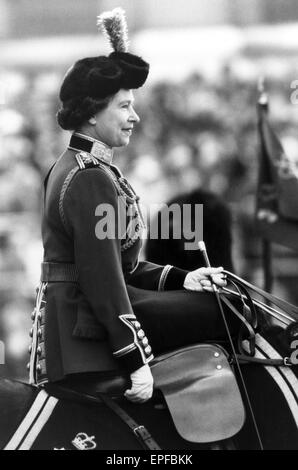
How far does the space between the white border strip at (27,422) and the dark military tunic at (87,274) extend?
0.08 metres

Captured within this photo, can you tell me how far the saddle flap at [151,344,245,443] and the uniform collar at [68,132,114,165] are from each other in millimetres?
585

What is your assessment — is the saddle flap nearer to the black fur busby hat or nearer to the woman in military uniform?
the woman in military uniform

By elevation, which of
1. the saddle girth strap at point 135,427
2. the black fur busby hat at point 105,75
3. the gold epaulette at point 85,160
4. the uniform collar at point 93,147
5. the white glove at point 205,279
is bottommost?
the saddle girth strap at point 135,427

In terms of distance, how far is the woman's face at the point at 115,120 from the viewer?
119 inches

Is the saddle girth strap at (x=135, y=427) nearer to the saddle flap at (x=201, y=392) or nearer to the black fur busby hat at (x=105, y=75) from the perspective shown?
the saddle flap at (x=201, y=392)

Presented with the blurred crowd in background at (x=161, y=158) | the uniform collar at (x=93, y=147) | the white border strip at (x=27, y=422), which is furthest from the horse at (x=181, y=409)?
the blurred crowd in background at (x=161, y=158)

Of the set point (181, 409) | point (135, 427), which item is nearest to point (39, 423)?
point (135, 427)

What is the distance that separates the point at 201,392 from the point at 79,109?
854 millimetres

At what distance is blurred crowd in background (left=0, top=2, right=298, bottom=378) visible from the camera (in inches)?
272

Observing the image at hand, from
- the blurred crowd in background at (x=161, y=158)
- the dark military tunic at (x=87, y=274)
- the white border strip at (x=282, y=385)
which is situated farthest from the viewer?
→ the blurred crowd in background at (x=161, y=158)

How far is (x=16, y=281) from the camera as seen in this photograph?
698cm

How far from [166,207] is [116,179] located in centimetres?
105

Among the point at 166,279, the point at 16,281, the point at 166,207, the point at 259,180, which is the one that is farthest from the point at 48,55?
the point at 166,279

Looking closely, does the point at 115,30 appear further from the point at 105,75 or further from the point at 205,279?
the point at 205,279
